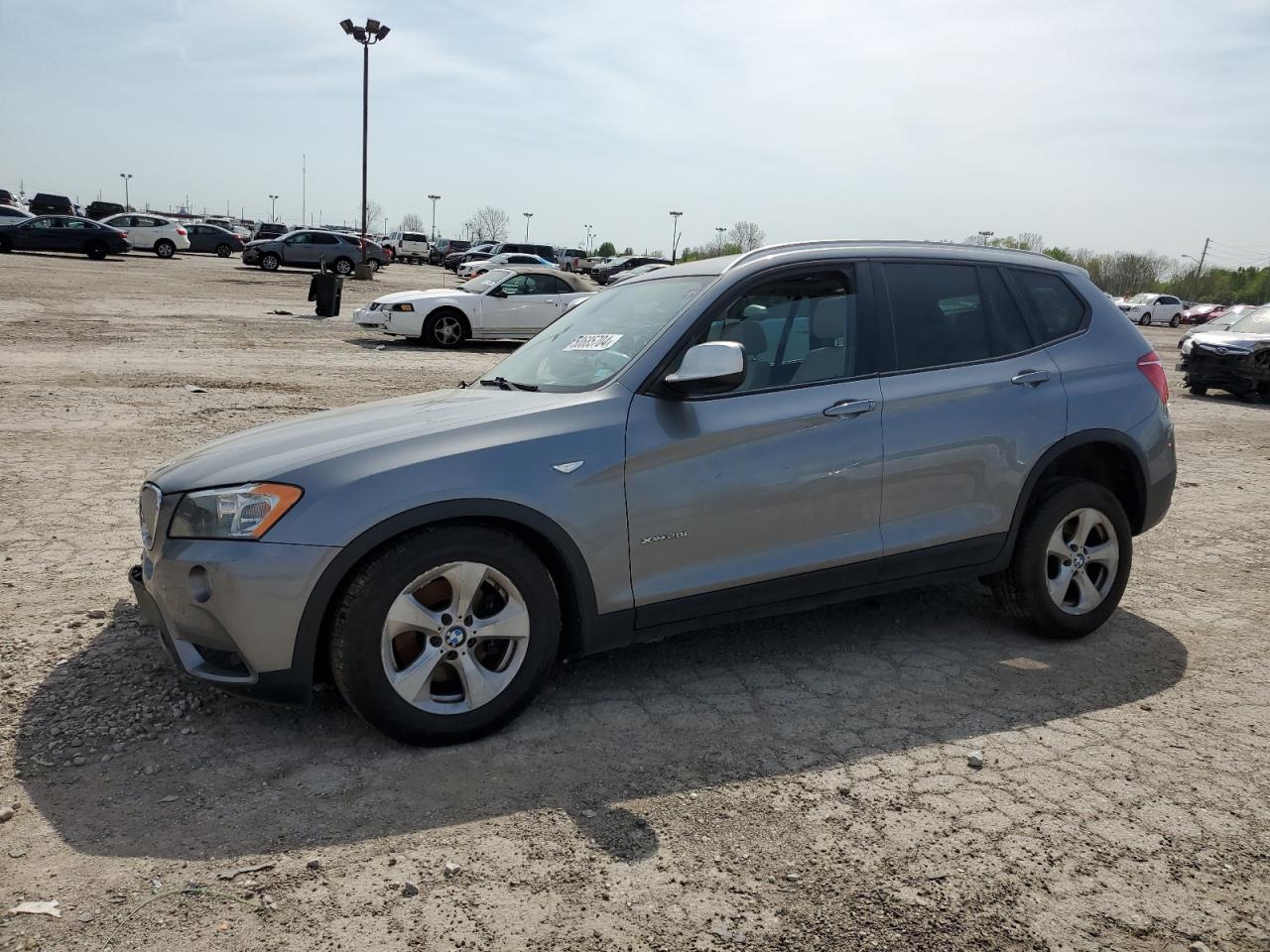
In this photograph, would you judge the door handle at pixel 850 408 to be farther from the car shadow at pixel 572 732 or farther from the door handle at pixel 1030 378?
the car shadow at pixel 572 732

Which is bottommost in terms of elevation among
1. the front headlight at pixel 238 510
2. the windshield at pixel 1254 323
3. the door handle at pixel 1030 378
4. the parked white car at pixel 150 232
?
the front headlight at pixel 238 510

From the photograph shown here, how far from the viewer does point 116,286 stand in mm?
26000

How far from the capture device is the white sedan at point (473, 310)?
1733cm

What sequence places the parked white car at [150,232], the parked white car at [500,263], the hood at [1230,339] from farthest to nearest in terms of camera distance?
1. the parked white car at [150,232]
2. the parked white car at [500,263]
3. the hood at [1230,339]

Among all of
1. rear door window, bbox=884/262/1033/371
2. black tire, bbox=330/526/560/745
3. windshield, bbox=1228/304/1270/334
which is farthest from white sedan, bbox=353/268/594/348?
black tire, bbox=330/526/560/745

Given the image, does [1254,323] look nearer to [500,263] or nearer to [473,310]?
[473,310]

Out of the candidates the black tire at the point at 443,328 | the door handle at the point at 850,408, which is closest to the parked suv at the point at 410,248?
the black tire at the point at 443,328

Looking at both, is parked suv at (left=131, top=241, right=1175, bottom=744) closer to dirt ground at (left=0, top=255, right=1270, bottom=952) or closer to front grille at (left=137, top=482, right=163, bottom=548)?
front grille at (left=137, top=482, right=163, bottom=548)

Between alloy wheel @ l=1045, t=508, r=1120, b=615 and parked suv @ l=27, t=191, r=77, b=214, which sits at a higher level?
parked suv @ l=27, t=191, r=77, b=214

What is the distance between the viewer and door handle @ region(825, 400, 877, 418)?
163 inches

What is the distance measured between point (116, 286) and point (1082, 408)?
87.4 feet

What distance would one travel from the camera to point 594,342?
14.4 ft

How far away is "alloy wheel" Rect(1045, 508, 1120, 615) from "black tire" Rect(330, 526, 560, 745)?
2.50 metres

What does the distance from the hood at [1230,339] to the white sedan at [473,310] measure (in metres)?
10.4
